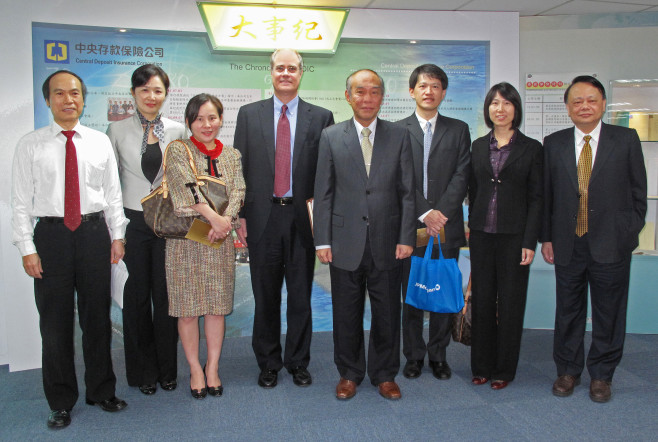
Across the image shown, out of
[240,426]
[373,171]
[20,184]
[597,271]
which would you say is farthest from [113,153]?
[597,271]

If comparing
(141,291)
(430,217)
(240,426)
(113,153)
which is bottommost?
(240,426)

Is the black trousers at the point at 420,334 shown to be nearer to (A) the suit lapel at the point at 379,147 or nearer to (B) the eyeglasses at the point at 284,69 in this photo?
(A) the suit lapel at the point at 379,147

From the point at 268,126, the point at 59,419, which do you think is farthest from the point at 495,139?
the point at 59,419

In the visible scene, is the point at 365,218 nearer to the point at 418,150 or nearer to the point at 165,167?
the point at 418,150

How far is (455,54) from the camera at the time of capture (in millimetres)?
4156

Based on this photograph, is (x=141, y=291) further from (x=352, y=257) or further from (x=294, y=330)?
(x=352, y=257)

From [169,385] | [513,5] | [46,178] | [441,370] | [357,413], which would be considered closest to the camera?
[46,178]

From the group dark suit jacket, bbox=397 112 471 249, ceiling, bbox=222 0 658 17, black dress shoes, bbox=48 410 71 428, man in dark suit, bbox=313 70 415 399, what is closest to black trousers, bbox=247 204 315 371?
man in dark suit, bbox=313 70 415 399

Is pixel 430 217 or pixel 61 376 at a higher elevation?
pixel 430 217

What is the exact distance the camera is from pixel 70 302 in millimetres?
2564

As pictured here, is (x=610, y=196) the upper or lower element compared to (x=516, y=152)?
lower

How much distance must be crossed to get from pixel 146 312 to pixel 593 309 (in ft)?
8.37

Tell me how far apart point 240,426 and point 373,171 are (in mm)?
1462

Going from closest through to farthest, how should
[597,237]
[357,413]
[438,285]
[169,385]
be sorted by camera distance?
[357,413]
[597,237]
[438,285]
[169,385]
